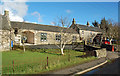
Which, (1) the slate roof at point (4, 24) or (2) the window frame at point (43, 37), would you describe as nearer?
(1) the slate roof at point (4, 24)

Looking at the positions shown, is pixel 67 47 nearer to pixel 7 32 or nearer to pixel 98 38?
pixel 7 32

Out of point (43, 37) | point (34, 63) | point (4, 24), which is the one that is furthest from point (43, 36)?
point (34, 63)

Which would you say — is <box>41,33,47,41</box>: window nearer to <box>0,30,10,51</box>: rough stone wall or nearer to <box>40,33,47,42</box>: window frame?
<box>40,33,47,42</box>: window frame

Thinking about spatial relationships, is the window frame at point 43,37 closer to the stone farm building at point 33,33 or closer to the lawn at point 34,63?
the stone farm building at point 33,33

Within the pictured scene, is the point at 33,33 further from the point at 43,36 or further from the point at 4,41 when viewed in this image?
the point at 4,41

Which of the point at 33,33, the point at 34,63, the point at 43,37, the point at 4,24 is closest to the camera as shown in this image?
the point at 34,63

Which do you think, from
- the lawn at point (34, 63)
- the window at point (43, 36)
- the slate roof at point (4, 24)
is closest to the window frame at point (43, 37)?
the window at point (43, 36)

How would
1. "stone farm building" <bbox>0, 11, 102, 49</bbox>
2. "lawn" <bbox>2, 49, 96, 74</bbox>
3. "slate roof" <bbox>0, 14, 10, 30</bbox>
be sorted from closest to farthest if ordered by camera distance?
"lawn" <bbox>2, 49, 96, 74</bbox>
"slate roof" <bbox>0, 14, 10, 30</bbox>
"stone farm building" <bbox>0, 11, 102, 49</bbox>

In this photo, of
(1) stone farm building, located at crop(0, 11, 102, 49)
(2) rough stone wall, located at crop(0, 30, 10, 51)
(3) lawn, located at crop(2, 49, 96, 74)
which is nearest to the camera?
(3) lawn, located at crop(2, 49, 96, 74)

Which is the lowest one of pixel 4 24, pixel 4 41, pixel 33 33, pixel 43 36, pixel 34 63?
pixel 34 63

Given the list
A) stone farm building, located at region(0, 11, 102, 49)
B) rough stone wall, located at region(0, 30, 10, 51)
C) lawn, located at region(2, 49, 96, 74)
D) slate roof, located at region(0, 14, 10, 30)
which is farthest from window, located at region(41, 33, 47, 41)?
lawn, located at region(2, 49, 96, 74)

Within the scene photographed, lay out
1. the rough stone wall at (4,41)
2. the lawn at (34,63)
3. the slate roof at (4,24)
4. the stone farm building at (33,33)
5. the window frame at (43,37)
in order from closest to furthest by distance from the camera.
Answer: the lawn at (34,63), the rough stone wall at (4,41), the slate roof at (4,24), the stone farm building at (33,33), the window frame at (43,37)

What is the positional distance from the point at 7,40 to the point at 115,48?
23.9 metres

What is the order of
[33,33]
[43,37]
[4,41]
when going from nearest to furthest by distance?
[4,41]
[33,33]
[43,37]
